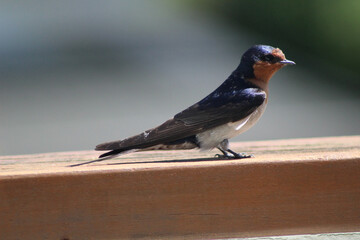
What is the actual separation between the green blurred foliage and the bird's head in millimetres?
5594

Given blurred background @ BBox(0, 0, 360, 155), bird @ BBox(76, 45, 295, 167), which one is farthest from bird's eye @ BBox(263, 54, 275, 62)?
blurred background @ BBox(0, 0, 360, 155)

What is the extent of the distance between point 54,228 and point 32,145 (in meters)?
6.42

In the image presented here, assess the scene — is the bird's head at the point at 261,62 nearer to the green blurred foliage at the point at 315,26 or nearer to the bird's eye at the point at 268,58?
the bird's eye at the point at 268,58

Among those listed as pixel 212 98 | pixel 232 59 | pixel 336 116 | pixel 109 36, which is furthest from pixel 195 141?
pixel 109 36

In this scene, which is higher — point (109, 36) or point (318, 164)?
point (109, 36)

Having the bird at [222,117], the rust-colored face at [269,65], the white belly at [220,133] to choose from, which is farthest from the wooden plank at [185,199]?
the rust-colored face at [269,65]

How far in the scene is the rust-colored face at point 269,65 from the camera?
319 centimetres

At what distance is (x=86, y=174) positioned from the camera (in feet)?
7.29

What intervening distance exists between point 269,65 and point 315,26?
645 centimetres

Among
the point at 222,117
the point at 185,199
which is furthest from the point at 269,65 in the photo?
the point at 185,199

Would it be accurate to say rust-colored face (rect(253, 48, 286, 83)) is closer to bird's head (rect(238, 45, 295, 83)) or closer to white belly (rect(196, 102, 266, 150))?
bird's head (rect(238, 45, 295, 83))

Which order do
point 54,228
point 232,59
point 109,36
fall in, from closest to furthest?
1. point 54,228
2. point 232,59
3. point 109,36

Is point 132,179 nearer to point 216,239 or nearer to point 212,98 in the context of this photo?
point 216,239

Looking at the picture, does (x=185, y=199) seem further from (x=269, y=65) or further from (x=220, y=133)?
(x=269, y=65)
